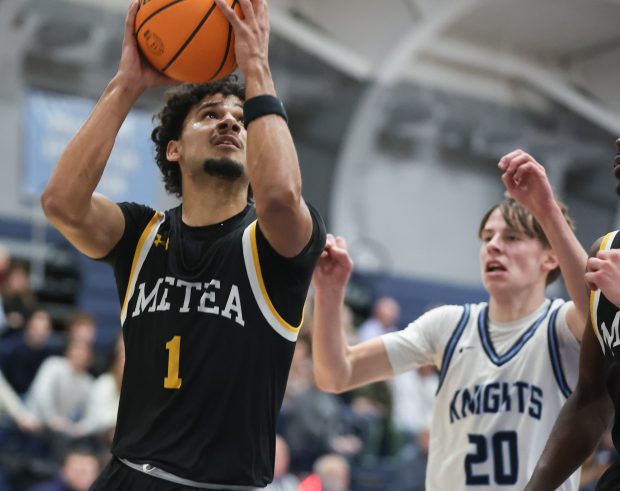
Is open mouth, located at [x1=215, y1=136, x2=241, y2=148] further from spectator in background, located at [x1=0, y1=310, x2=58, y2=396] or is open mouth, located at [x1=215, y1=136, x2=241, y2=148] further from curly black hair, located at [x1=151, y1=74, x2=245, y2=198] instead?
spectator in background, located at [x1=0, y1=310, x2=58, y2=396]

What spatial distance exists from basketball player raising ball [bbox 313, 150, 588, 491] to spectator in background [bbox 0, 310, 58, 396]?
16.8 ft

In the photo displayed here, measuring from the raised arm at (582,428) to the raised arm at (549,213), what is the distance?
37cm

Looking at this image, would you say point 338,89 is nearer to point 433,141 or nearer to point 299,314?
point 433,141

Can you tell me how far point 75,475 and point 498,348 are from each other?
389cm

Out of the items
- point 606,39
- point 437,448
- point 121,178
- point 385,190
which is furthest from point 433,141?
point 437,448

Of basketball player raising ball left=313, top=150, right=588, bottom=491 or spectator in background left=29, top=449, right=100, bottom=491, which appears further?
spectator in background left=29, top=449, right=100, bottom=491

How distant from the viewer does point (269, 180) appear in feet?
8.73

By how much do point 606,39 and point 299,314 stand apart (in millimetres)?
15208

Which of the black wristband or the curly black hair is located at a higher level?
the curly black hair

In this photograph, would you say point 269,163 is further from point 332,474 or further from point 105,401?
point 105,401

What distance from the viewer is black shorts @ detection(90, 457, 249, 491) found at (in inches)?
106

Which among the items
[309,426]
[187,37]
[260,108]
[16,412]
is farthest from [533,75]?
[260,108]

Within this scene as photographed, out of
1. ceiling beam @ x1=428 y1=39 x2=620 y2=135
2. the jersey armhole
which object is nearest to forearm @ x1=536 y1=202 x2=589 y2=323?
the jersey armhole

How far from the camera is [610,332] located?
9.39 ft
